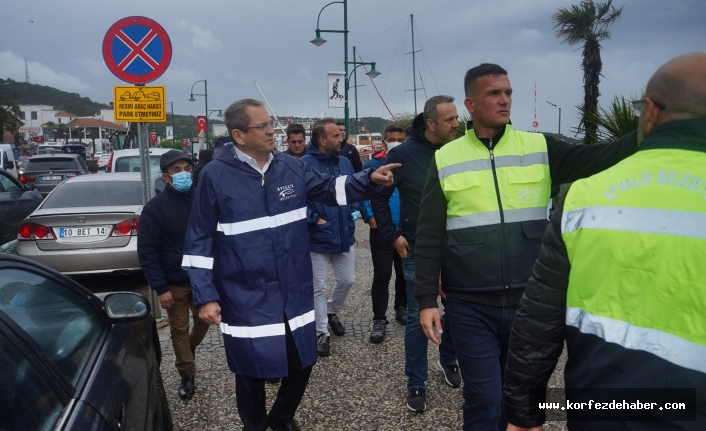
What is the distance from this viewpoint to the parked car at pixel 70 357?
1761 millimetres

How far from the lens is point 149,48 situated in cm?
616

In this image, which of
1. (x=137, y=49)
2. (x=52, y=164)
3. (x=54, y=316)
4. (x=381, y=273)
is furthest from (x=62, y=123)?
(x=54, y=316)

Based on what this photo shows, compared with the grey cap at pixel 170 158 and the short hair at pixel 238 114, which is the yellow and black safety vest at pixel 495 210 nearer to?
the short hair at pixel 238 114

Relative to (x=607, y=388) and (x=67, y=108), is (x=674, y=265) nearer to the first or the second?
(x=607, y=388)

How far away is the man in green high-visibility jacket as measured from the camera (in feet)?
4.69

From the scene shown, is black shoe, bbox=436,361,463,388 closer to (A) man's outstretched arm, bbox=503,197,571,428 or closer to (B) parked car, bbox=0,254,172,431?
(B) parked car, bbox=0,254,172,431

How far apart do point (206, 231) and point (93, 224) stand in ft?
16.6

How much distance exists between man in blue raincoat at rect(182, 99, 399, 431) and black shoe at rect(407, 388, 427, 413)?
3.08 ft

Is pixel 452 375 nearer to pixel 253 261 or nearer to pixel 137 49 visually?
pixel 253 261

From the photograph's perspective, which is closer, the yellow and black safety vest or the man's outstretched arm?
the man's outstretched arm

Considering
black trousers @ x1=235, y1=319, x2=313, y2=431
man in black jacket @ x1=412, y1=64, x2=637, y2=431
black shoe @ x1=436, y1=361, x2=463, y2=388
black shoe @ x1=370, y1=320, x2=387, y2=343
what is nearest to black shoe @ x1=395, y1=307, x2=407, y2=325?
black shoe @ x1=370, y1=320, x2=387, y2=343

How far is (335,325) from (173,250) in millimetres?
1976

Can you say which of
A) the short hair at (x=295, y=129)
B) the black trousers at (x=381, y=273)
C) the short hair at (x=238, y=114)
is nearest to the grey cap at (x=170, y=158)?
the short hair at (x=238, y=114)

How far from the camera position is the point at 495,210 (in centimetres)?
283
